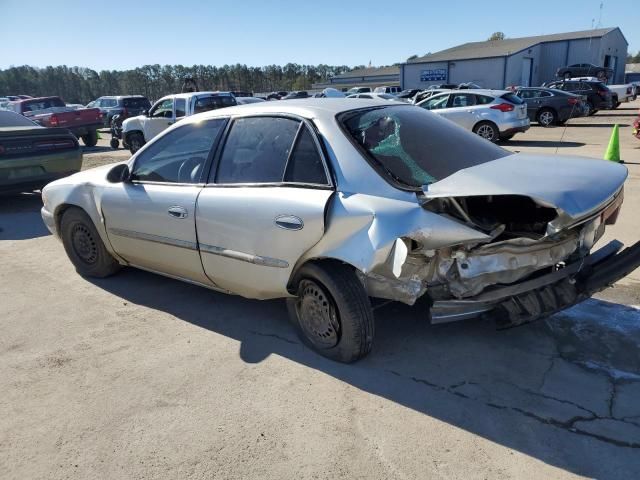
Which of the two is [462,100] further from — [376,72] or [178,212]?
[376,72]

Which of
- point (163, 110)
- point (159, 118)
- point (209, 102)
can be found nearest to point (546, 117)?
point (209, 102)

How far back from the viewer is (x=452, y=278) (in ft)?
9.71

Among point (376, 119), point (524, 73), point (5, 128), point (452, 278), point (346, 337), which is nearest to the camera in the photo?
point (452, 278)

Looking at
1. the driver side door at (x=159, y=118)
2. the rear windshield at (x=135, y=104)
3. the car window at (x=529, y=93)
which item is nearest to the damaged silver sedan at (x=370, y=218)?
the driver side door at (x=159, y=118)

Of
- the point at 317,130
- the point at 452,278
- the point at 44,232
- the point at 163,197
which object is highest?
the point at 317,130

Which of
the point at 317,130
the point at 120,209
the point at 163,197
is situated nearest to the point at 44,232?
the point at 120,209

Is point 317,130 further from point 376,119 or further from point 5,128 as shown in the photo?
point 5,128

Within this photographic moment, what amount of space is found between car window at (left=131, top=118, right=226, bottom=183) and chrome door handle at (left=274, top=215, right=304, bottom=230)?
944 mm

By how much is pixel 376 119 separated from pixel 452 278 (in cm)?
124

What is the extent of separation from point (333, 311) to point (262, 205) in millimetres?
839

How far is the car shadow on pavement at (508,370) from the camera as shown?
2564 millimetres

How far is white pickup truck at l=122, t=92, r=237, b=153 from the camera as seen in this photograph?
13.7 m

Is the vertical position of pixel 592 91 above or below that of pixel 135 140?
above

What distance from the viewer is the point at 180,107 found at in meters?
13.9
